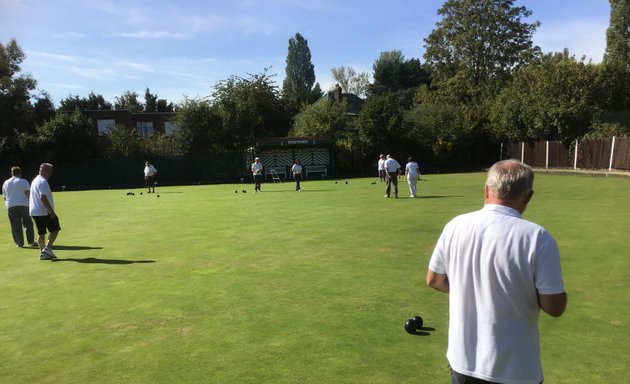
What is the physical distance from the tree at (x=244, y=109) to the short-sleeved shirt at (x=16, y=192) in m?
33.0

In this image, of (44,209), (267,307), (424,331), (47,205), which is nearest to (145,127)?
(44,209)

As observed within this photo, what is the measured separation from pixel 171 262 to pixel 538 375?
7.84 m

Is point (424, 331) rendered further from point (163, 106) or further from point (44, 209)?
point (163, 106)

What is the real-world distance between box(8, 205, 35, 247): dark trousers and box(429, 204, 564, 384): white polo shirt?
11.9 metres

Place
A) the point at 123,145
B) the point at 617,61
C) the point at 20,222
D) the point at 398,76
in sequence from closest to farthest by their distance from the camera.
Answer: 1. the point at 20,222
2. the point at 123,145
3. the point at 617,61
4. the point at 398,76

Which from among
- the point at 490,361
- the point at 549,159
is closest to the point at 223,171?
the point at 549,159

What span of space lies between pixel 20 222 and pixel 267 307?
8622 mm

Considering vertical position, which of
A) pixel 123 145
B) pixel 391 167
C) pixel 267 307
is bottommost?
pixel 267 307

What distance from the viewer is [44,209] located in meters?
10.3

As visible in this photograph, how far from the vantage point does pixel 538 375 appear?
101 inches

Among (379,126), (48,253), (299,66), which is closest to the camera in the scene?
(48,253)

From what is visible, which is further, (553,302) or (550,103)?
(550,103)

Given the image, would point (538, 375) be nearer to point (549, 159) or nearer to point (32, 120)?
point (549, 159)

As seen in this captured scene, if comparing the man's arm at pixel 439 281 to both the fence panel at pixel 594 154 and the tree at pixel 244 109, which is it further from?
the tree at pixel 244 109
